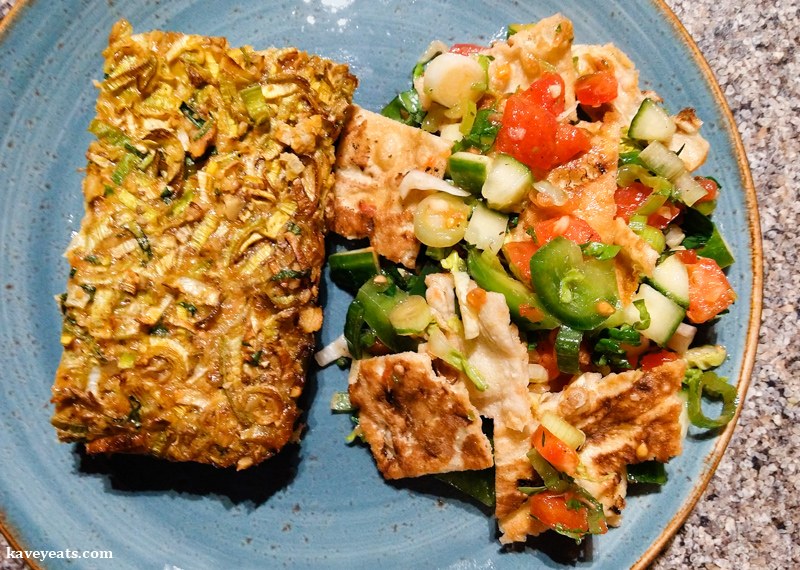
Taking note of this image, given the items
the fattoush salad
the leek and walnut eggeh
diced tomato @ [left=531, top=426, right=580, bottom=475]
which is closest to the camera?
the leek and walnut eggeh

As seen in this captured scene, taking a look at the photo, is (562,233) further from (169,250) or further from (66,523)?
(66,523)

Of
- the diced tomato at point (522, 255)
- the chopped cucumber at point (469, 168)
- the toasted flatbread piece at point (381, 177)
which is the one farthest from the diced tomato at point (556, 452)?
the chopped cucumber at point (469, 168)

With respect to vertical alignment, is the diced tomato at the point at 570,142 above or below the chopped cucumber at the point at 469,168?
above

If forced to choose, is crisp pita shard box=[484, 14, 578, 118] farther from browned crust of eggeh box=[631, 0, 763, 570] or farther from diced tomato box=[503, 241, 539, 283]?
diced tomato box=[503, 241, 539, 283]

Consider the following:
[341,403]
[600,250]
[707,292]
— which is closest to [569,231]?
[600,250]

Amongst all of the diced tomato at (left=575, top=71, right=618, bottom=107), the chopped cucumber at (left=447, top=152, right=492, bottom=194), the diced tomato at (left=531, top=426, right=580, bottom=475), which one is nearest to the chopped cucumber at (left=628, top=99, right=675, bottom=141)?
the diced tomato at (left=575, top=71, right=618, bottom=107)

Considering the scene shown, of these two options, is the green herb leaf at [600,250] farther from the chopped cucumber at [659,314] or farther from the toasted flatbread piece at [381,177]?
the toasted flatbread piece at [381,177]

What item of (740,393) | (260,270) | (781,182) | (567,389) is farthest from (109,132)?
(781,182)
